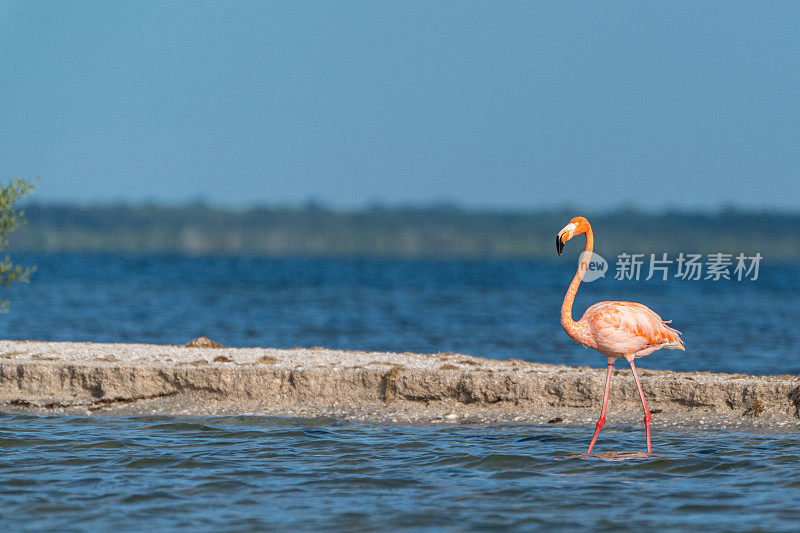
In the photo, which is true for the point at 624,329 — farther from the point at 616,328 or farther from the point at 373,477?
the point at 373,477

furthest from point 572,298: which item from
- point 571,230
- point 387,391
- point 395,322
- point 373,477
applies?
point 395,322

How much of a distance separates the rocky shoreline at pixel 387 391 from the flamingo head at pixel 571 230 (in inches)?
84.1

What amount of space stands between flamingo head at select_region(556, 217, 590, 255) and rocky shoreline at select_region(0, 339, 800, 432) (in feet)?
7.01

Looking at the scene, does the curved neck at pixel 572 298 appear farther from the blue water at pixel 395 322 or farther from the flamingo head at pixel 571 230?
the blue water at pixel 395 322

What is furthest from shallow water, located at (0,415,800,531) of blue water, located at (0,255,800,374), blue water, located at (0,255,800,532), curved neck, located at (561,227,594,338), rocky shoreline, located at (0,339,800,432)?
blue water, located at (0,255,800,374)

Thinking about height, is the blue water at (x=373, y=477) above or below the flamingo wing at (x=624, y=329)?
below

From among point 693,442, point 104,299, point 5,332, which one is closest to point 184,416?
point 693,442

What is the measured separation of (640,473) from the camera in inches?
311

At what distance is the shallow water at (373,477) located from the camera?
6695mm

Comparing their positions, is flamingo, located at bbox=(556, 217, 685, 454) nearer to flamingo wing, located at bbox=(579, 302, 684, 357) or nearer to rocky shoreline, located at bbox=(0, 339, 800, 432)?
flamingo wing, located at bbox=(579, 302, 684, 357)

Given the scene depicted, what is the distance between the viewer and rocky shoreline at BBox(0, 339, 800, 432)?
385 inches

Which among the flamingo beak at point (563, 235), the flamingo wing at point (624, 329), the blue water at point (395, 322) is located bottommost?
the blue water at point (395, 322)

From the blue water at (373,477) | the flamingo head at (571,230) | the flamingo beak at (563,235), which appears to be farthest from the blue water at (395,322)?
the flamingo beak at (563,235)

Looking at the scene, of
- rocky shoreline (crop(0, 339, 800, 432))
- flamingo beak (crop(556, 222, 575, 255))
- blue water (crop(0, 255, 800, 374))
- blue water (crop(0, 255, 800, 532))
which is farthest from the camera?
blue water (crop(0, 255, 800, 374))
